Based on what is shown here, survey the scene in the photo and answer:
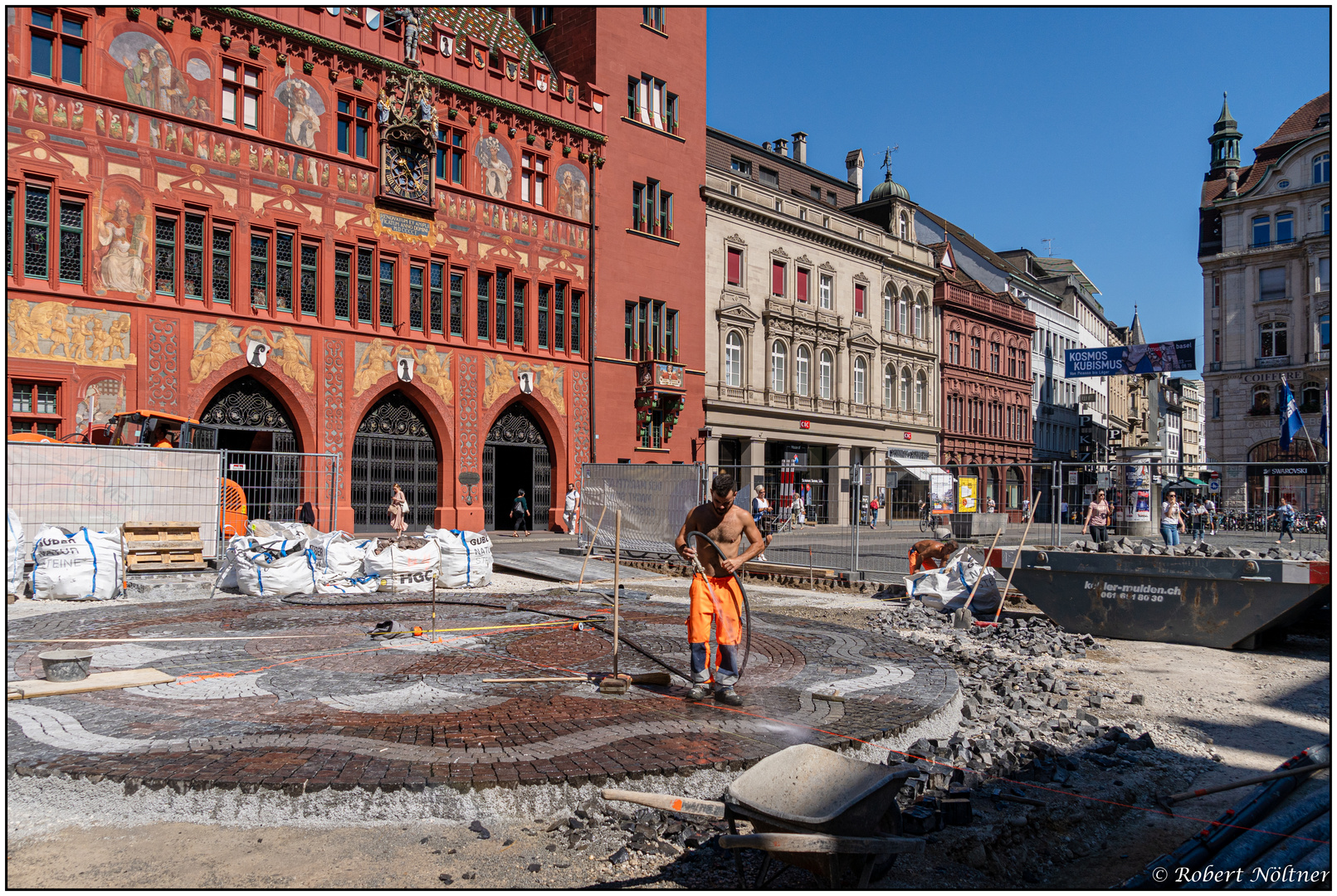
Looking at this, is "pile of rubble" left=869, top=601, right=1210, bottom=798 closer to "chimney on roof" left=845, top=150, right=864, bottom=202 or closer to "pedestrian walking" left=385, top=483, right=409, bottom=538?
"pedestrian walking" left=385, top=483, right=409, bottom=538

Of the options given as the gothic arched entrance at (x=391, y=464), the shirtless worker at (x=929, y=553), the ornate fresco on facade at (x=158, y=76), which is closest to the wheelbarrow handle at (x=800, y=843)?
the shirtless worker at (x=929, y=553)

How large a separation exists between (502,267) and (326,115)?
732cm

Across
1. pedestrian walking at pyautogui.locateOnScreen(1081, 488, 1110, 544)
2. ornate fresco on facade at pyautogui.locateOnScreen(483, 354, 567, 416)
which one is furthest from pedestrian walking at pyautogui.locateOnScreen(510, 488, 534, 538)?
pedestrian walking at pyautogui.locateOnScreen(1081, 488, 1110, 544)

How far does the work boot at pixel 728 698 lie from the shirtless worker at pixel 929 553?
31.3 ft

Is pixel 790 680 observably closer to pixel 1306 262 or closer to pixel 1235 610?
pixel 1235 610

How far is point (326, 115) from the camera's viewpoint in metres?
25.9

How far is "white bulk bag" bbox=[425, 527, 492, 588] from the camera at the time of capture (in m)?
15.6

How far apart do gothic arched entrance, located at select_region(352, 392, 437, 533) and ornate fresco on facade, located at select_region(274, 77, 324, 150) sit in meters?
8.08

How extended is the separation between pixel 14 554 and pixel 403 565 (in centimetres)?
568

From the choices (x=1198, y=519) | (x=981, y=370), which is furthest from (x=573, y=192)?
(x=981, y=370)

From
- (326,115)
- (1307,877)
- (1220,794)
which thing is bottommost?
(1220,794)

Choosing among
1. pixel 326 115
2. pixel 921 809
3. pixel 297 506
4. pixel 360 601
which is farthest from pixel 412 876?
pixel 326 115

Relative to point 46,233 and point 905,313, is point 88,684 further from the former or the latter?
point 905,313

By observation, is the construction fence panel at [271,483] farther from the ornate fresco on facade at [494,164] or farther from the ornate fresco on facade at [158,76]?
the ornate fresco on facade at [494,164]
